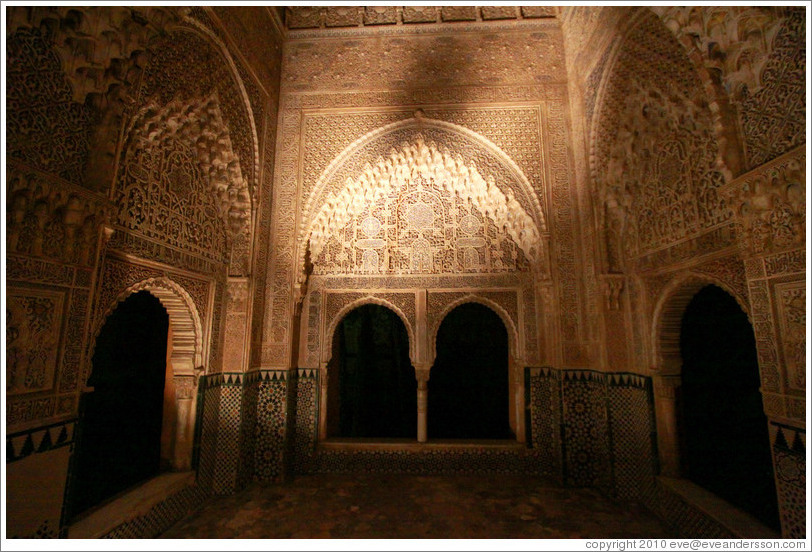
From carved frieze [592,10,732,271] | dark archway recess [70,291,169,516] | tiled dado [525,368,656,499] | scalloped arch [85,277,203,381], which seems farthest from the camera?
tiled dado [525,368,656,499]

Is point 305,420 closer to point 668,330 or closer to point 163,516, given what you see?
point 163,516

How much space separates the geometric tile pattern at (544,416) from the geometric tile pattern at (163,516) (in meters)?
3.56

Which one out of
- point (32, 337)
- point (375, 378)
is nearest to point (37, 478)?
point (32, 337)

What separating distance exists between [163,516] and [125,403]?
49.2 inches

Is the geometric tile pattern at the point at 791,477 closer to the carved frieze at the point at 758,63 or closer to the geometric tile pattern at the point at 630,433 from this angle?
Answer: the carved frieze at the point at 758,63

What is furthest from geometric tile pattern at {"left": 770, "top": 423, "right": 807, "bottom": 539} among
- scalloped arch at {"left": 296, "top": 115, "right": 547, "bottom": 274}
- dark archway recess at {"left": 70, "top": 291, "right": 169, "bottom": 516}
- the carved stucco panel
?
dark archway recess at {"left": 70, "top": 291, "right": 169, "bottom": 516}

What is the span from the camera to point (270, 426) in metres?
4.18

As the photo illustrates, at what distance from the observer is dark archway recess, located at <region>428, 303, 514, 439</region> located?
22.1 feet

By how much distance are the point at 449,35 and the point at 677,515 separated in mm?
5636

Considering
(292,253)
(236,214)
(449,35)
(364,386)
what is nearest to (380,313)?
(364,386)

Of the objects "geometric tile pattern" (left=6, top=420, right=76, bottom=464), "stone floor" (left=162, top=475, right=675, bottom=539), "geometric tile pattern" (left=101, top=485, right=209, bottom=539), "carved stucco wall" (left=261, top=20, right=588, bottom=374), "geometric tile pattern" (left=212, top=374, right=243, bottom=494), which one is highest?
"carved stucco wall" (left=261, top=20, right=588, bottom=374)

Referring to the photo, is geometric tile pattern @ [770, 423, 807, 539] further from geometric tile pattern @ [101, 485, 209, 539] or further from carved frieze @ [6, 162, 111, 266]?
geometric tile pattern @ [101, 485, 209, 539]

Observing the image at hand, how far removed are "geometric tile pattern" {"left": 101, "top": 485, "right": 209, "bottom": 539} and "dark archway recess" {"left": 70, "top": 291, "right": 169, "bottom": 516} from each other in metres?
0.41

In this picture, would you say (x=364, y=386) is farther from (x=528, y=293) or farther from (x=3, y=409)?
(x=3, y=409)
